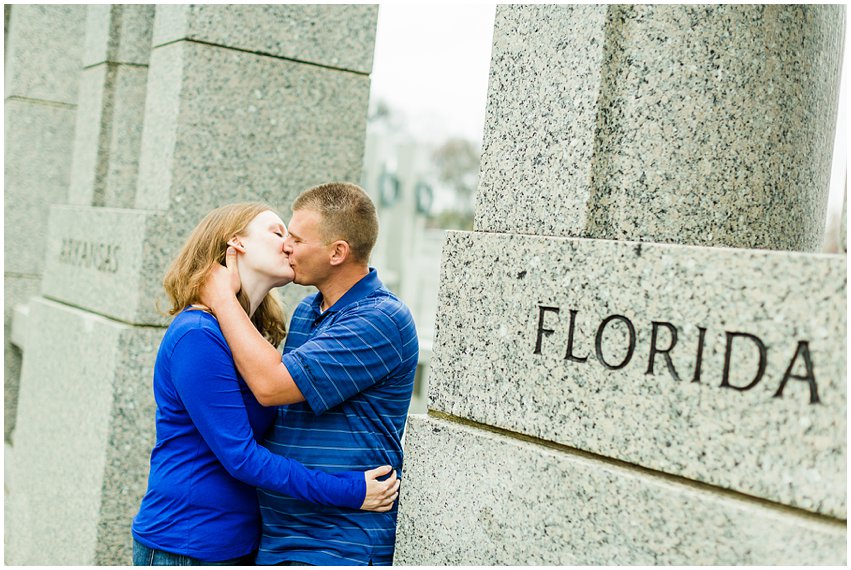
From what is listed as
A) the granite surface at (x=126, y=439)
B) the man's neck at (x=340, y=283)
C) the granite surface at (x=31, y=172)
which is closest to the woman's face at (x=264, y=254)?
the man's neck at (x=340, y=283)

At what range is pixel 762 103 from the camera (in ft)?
8.86

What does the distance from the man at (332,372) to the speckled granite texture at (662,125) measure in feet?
2.46

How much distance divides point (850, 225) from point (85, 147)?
458cm

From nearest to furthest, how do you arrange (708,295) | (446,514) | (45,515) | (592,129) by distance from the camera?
(708,295)
(592,129)
(446,514)
(45,515)

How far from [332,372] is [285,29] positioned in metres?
2.38

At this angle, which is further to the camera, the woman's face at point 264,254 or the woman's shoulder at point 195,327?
the woman's face at point 264,254

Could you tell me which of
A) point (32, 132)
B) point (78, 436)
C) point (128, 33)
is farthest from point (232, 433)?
point (32, 132)

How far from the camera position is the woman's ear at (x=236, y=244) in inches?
136

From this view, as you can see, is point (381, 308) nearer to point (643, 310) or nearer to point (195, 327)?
point (195, 327)

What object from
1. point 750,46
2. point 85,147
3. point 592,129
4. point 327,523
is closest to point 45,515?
point 85,147

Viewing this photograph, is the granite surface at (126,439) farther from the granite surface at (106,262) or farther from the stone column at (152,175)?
the granite surface at (106,262)

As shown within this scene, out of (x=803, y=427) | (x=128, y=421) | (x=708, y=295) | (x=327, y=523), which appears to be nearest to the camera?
(x=803, y=427)

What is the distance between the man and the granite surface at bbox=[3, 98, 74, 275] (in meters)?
4.77

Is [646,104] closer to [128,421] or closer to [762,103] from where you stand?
[762,103]
